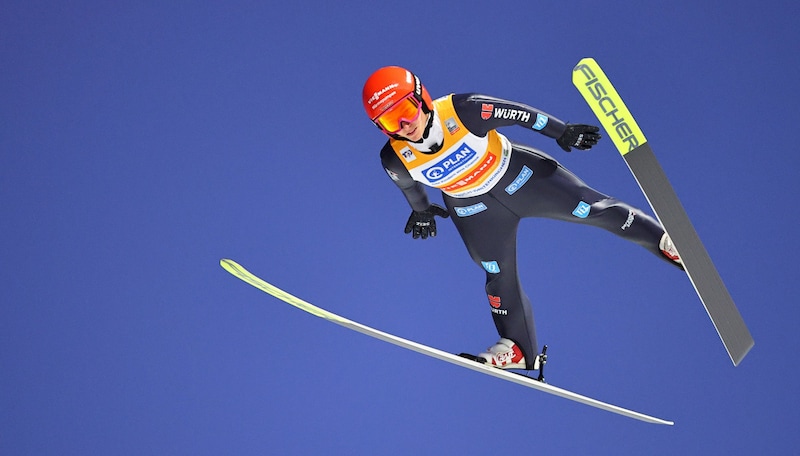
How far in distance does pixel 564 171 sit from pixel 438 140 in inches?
15.8

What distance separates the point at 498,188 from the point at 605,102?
0.44 meters

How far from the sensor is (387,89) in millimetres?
2293

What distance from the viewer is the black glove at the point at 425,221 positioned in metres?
2.72

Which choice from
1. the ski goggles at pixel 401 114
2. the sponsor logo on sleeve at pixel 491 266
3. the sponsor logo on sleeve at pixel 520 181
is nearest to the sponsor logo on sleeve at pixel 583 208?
the sponsor logo on sleeve at pixel 520 181

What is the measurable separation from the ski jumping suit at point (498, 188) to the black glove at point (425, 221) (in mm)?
27

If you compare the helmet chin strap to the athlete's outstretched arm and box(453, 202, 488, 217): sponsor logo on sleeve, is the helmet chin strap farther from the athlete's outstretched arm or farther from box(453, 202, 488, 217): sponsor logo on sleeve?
box(453, 202, 488, 217): sponsor logo on sleeve

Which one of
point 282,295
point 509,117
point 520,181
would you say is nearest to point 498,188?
point 520,181

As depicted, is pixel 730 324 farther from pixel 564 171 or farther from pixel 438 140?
pixel 438 140

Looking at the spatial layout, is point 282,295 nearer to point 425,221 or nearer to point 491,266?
point 425,221

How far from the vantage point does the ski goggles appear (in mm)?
2305

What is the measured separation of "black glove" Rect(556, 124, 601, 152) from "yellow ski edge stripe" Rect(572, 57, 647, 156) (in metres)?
0.18

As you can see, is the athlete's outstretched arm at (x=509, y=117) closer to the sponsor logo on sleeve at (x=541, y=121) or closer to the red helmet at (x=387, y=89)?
the sponsor logo on sleeve at (x=541, y=121)

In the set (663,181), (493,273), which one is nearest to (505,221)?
(493,273)

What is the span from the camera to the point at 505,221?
262 cm
